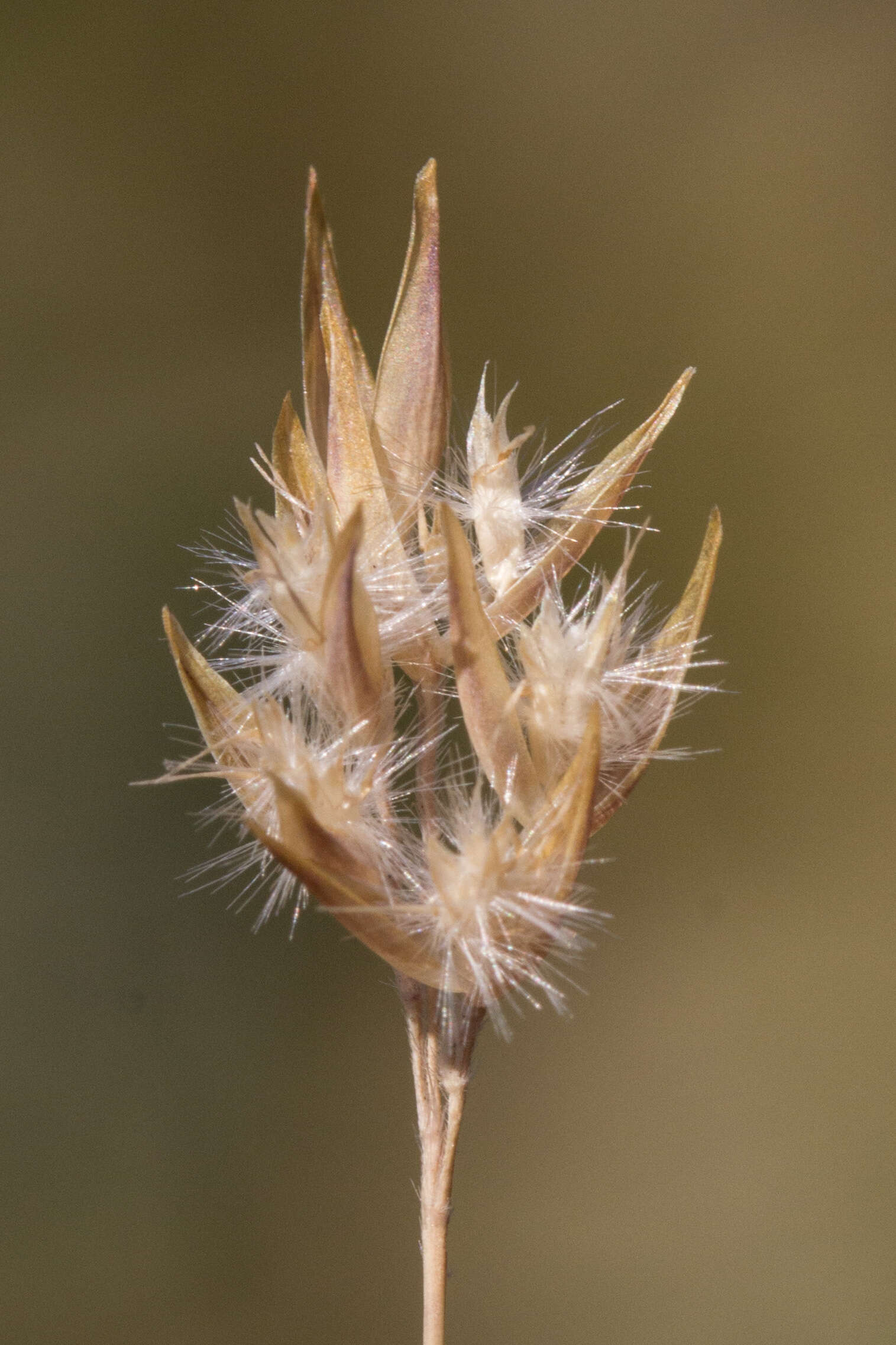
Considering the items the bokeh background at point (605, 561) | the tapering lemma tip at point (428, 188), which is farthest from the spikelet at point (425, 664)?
the bokeh background at point (605, 561)

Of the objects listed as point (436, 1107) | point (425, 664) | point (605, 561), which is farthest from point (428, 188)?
point (605, 561)

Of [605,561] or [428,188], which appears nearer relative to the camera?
[428,188]

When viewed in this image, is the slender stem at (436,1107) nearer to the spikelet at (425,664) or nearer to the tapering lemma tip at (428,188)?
the spikelet at (425,664)

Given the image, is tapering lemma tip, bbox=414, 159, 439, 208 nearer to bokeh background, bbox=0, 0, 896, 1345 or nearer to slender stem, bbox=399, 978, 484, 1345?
slender stem, bbox=399, 978, 484, 1345

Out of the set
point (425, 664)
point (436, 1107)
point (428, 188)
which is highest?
point (428, 188)

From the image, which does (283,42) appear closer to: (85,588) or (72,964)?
(85,588)

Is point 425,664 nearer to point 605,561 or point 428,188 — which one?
point 428,188

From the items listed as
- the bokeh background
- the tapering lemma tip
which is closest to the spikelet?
the tapering lemma tip
